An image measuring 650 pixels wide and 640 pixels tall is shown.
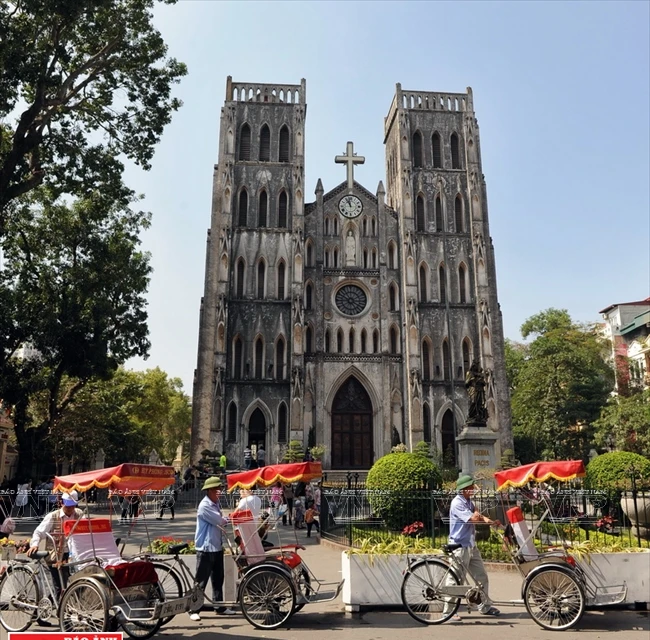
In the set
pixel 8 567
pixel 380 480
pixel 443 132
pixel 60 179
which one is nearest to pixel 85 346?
pixel 60 179

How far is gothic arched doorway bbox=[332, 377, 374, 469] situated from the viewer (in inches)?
1335

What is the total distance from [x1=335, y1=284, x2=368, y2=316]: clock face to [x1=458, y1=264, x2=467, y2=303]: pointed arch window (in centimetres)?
538

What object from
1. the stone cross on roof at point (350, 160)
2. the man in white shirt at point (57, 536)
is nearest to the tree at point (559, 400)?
the stone cross on roof at point (350, 160)

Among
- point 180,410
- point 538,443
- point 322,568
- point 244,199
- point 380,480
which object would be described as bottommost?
point 322,568

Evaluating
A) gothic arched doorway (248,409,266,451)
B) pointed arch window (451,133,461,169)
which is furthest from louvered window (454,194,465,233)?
gothic arched doorway (248,409,266,451)

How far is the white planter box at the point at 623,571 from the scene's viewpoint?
7941 millimetres

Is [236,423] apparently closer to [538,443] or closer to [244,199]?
[244,199]

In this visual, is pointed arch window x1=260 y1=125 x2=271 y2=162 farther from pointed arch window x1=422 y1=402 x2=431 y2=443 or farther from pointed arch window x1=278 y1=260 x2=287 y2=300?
pointed arch window x1=422 y1=402 x2=431 y2=443

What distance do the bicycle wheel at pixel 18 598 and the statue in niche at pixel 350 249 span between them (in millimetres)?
29738

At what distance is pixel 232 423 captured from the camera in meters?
33.0

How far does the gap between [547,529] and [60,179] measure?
51.1ft

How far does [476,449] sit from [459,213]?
72.1ft

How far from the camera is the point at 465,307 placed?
35.5m

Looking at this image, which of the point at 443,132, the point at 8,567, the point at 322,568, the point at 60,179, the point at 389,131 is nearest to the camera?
the point at 8,567
